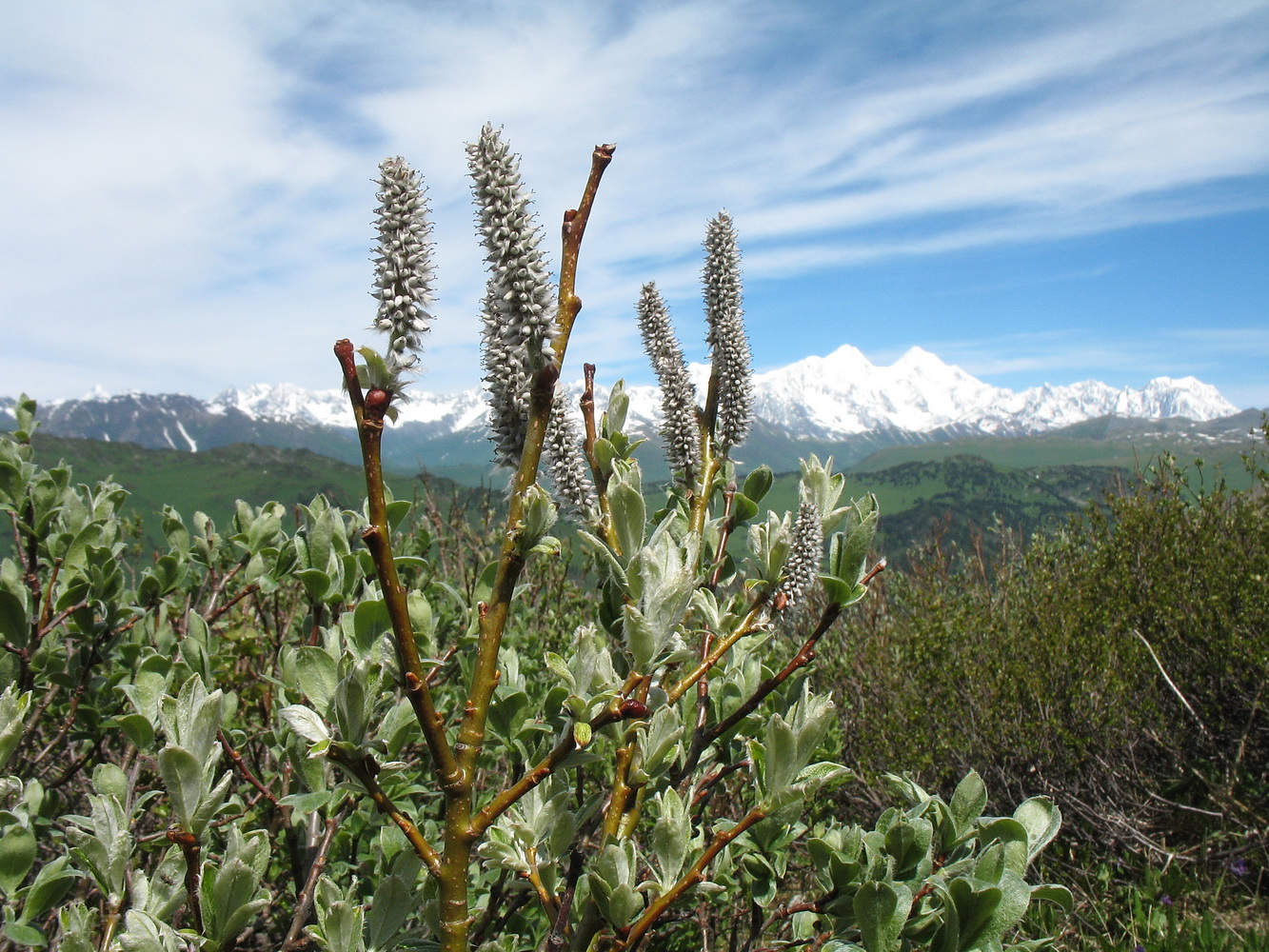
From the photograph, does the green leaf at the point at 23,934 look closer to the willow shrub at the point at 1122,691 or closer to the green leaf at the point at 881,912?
the green leaf at the point at 881,912

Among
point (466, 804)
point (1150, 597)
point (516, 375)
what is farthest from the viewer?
point (1150, 597)

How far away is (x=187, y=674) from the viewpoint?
7.21 feet

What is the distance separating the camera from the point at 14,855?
1626 millimetres

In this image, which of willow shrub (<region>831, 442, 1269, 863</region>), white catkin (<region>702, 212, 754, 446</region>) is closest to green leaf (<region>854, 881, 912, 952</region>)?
white catkin (<region>702, 212, 754, 446</region>)

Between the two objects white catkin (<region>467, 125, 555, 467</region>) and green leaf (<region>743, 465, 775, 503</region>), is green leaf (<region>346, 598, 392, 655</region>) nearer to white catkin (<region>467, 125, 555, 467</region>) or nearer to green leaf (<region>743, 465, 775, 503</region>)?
white catkin (<region>467, 125, 555, 467</region>)

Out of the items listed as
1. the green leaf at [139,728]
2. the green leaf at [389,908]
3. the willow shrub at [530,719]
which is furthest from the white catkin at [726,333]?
the green leaf at [139,728]

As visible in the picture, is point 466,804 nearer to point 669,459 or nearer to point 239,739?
point 669,459

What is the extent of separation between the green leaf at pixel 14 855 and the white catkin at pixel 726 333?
2.07m

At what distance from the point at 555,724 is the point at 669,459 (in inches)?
37.4

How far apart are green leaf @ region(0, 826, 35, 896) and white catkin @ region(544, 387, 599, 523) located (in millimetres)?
1417

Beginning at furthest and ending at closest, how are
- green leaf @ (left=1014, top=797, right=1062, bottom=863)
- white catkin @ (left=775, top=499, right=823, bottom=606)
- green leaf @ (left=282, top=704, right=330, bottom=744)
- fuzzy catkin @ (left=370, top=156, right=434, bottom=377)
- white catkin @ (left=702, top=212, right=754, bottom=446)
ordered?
white catkin @ (left=702, top=212, right=754, bottom=446) → white catkin @ (left=775, top=499, right=823, bottom=606) → green leaf @ (left=1014, top=797, right=1062, bottom=863) → green leaf @ (left=282, top=704, right=330, bottom=744) → fuzzy catkin @ (left=370, top=156, right=434, bottom=377)

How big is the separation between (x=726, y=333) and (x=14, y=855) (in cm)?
237

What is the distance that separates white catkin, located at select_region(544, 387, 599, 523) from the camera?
1.73m

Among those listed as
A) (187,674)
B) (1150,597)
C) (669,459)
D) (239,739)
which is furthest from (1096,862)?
(187,674)
